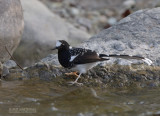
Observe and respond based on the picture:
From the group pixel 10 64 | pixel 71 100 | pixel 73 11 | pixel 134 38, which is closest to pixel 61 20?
pixel 73 11

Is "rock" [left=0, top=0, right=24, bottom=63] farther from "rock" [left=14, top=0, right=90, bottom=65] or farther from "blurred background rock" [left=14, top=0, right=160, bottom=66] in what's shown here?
"rock" [left=14, top=0, right=90, bottom=65]

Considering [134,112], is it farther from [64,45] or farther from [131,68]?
[64,45]

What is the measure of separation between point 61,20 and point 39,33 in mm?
1384

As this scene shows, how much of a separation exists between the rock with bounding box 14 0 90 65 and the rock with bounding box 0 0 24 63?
48.6 inches

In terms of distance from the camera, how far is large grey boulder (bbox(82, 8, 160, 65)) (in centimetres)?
614

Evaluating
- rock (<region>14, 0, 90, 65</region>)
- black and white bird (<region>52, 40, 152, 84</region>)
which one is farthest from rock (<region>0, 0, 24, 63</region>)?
rock (<region>14, 0, 90, 65</region>)

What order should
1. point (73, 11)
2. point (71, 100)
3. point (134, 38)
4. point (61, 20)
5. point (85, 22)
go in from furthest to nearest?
point (73, 11)
point (85, 22)
point (61, 20)
point (134, 38)
point (71, 100)

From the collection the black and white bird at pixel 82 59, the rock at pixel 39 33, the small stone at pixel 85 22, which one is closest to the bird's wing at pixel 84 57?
the black and white bird at pixel 82 59

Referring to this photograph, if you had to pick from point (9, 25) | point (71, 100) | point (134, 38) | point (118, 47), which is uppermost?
point (9, 25)

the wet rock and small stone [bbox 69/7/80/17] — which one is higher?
small stone [bbox 69/7/80/17]

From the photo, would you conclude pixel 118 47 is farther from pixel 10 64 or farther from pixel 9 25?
pixel 10 64

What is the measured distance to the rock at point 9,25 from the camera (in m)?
6.03

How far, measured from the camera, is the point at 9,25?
20.0 ft

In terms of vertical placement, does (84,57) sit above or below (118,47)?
below
